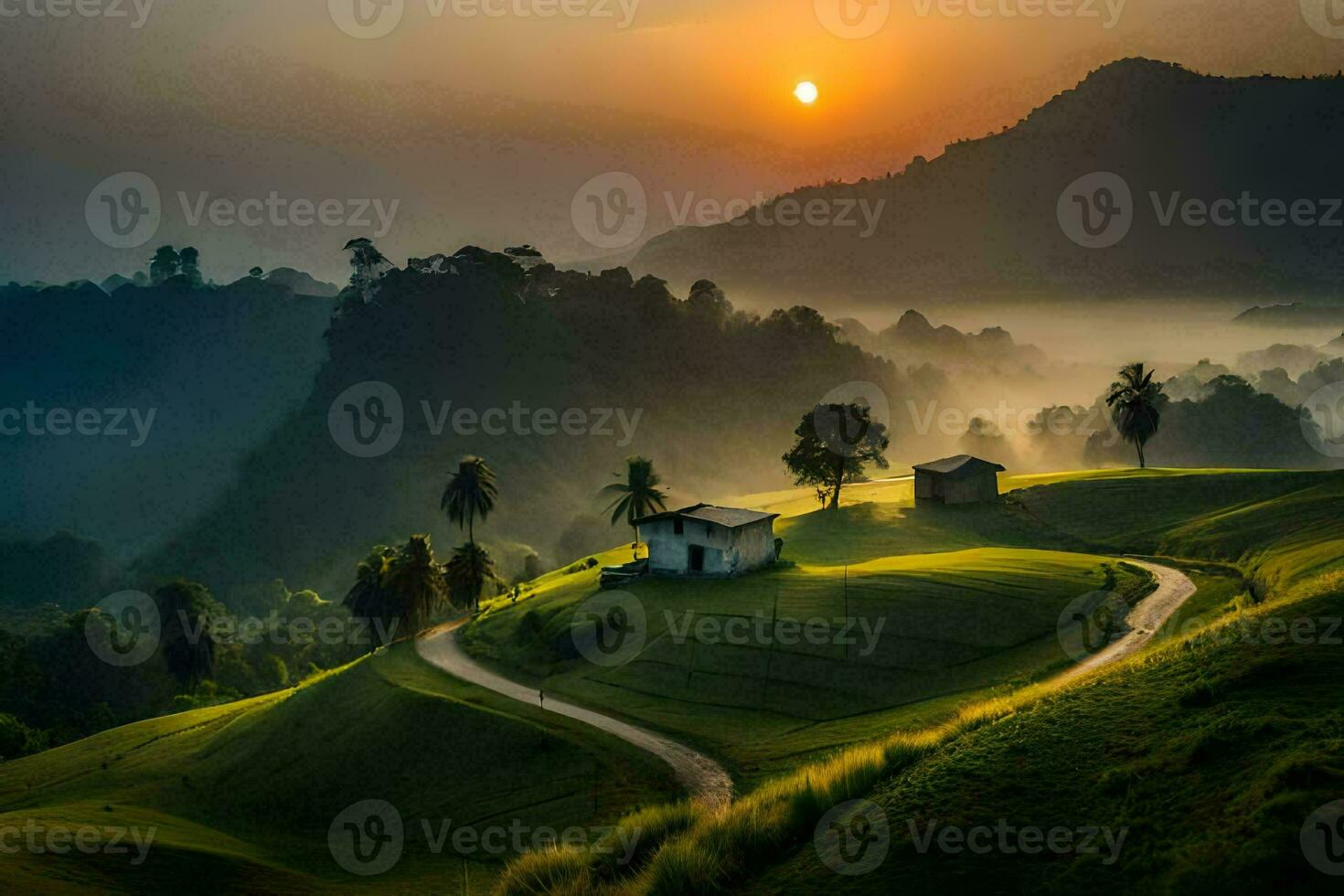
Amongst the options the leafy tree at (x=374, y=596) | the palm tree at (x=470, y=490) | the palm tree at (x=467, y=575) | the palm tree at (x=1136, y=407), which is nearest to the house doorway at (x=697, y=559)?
the palm tree at (x=467, y=575)

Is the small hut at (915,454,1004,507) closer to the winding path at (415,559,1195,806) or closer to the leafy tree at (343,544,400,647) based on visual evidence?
the winding path at (415,559,1195,806)

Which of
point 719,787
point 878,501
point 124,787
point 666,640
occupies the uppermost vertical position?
point 878,501

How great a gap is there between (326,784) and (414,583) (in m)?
31.3

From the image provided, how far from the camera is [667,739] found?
43812 millimetres

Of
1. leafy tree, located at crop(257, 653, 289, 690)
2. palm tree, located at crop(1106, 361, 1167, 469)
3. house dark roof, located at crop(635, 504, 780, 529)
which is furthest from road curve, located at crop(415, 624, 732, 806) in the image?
palm tree, located at crop(1106, 361, 1167, 469)

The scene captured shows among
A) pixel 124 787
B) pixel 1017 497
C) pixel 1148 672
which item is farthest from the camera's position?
pixel 1017 497

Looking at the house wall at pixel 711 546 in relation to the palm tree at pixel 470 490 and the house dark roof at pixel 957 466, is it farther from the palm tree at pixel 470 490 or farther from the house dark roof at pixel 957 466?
the house dark roof at pixel 957 466

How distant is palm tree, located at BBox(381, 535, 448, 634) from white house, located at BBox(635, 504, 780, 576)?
2100 cm

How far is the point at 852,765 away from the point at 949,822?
402cm

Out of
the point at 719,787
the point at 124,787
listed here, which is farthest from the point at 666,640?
the point at 124,787

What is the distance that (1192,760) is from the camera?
1481cm

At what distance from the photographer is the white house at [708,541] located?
222 feet

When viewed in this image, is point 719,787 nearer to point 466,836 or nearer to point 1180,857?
point 466,836

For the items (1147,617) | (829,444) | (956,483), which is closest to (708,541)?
(1147,617)
